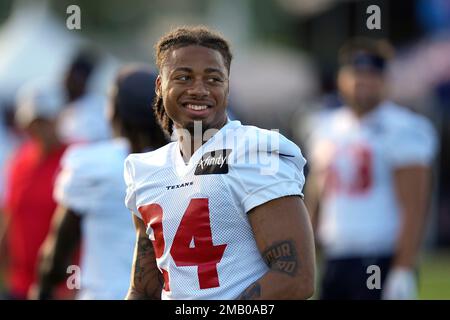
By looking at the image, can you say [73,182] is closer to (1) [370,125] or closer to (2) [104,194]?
(2) [104,194]

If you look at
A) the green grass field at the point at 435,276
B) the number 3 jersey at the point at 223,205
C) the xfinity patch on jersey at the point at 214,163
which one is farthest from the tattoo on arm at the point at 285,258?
the green grass field at the point at 435,276

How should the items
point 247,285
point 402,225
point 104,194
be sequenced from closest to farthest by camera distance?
1. point 247,285
2. point 104,194
3. point 402,225

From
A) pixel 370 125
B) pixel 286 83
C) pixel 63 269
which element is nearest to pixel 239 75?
pixel 286 83

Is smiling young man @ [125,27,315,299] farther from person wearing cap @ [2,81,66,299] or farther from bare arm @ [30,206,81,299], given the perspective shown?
person wearing cap @ [2,81,66,299]

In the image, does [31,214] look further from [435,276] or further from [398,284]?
[435,276]

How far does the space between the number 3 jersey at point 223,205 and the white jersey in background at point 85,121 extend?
589 centimetres

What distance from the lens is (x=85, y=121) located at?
32.2 feet

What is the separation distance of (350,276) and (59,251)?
2.70 m

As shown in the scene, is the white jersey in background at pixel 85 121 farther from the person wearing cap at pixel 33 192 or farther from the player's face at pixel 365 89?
the player's face at pixel 365 89

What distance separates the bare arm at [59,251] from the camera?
200 inches

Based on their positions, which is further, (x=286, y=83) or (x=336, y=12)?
(x=336, y=12)

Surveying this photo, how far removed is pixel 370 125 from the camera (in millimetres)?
7465

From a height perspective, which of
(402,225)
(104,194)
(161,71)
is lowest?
(402,225)
